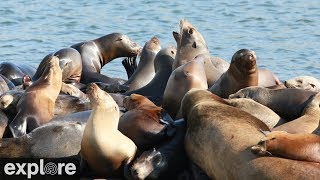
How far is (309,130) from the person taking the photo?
6762 mm

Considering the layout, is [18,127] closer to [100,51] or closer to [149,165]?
[149,165]

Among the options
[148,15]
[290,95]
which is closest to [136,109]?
[290,95]

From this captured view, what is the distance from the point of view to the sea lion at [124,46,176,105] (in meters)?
9.30

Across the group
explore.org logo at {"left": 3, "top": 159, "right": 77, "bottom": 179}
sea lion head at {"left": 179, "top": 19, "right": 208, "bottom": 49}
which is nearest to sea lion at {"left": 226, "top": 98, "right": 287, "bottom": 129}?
explore.org logo at {"left": 3, "top": 159, "right": 77, "bottom": 179}

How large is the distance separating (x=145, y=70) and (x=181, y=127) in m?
3.37

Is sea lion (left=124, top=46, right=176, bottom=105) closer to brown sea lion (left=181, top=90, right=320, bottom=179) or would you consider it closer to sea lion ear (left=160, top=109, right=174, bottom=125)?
sea lion ear (left=160, top=109, right=174, bottom=125)

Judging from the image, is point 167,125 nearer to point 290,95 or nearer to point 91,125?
point 91,125

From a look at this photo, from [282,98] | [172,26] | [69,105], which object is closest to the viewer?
[282,98]

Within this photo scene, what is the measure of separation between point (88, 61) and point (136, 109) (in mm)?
4095

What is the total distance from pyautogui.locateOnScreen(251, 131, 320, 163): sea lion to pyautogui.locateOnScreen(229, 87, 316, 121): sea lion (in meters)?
1.39

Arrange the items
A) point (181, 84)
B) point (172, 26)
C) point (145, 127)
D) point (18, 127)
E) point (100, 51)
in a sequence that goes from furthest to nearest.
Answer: point (172, 26) → point (100, 51) → point (181, 84) → point (18, 127) → point (145, 127)

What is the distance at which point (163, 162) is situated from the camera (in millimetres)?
6648

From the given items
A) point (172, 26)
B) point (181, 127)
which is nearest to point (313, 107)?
point (181, 127)

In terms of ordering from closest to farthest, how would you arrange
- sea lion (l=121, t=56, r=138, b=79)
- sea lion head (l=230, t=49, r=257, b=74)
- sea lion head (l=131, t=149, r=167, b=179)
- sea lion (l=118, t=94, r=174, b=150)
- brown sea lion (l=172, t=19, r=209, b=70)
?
sea lion head (l=131, t=149, r=167, b=179) → sea lion (l=118, t=94, r=174, b=150) → sea lion head (l=230, t=49, r=257, b=74) → brown sea lion (l=172, t=19, r=209, b=70) → sea lion (l=121, t=56, r=138, b=79)
